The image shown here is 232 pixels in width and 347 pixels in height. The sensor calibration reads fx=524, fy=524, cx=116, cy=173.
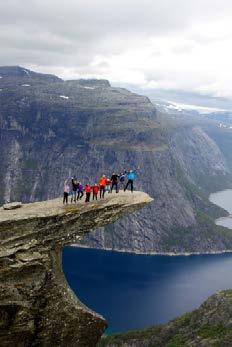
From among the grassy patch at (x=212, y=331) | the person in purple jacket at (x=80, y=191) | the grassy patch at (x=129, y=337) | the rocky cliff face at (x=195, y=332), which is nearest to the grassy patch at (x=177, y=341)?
the rocky cliff face at (x=195, y=332)

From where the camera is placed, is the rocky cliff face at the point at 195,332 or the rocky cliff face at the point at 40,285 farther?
the rocky cliff face at the point at 195,332

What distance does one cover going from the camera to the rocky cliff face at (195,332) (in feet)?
408

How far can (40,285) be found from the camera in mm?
47844

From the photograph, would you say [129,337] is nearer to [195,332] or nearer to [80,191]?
[195,332]

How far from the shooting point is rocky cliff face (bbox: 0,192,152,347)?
153 ft

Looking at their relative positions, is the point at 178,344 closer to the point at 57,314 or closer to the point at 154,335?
the point at 154,335

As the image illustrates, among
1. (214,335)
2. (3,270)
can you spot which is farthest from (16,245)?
(214,335)

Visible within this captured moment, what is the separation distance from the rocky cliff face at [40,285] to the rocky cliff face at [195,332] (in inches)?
3108

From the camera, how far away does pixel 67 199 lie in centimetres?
5566

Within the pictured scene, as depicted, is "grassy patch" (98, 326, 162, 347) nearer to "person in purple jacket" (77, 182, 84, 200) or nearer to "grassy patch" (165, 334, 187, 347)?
"grassy patch" (165, 334, 187, 347)

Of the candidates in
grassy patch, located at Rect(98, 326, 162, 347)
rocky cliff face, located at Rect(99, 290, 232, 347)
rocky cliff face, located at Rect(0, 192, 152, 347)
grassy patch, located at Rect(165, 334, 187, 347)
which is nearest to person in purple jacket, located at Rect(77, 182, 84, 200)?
rocky cliff face, located at Rect(0, 192, 152, 347)

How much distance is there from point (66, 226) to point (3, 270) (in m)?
7.51

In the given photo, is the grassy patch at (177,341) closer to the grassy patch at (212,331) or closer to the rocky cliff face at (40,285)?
the grassy patch at (212,331)

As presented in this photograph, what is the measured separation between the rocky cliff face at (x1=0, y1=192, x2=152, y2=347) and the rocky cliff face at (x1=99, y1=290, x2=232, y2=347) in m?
79.0
